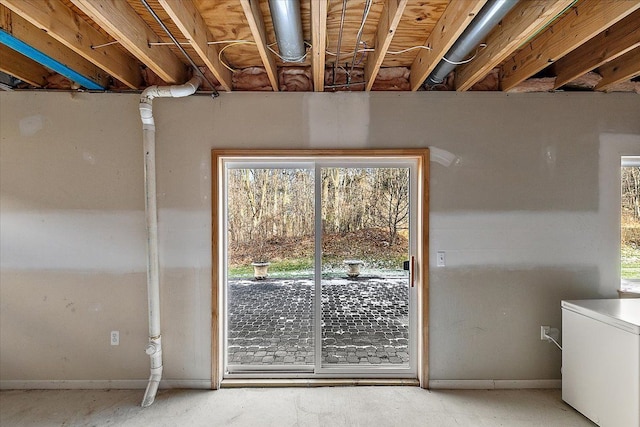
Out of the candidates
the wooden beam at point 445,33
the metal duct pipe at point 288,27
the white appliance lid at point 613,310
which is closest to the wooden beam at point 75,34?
the metal duct pipe at point 288,27

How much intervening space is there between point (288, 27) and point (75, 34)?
4.22 feet

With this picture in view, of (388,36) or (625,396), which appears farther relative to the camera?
(625,396)

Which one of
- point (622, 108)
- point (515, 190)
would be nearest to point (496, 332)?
point (515, 190)

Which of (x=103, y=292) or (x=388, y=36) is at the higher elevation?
(x=388, y=36)

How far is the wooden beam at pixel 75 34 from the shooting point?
1544 mm

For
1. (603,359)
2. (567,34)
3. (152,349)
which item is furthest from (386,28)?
(152,349)

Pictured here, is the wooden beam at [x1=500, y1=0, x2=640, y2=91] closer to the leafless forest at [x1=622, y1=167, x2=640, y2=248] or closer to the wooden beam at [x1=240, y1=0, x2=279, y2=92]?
the leafless forest at [x1=622, y1=167, x2=640, y2=248]

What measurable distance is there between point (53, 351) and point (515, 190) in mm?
3986

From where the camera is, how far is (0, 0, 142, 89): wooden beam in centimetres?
154

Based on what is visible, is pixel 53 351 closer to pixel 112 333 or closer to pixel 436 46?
pixel 112 333

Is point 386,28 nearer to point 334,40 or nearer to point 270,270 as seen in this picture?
point 334,40

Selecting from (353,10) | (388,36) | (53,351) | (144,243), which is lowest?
(53,351)

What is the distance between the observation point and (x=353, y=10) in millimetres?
1812

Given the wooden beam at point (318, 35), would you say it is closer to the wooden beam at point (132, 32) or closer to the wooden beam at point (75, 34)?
the wooden beam at point (132, 32)
